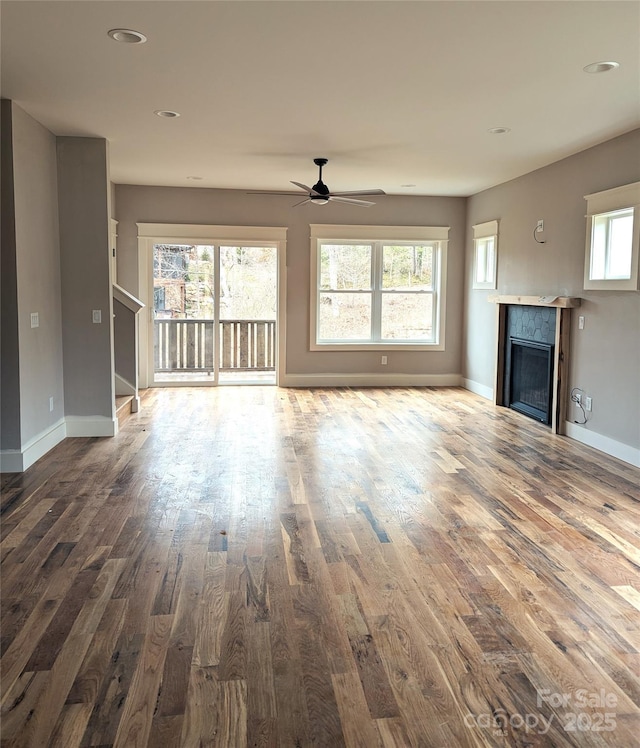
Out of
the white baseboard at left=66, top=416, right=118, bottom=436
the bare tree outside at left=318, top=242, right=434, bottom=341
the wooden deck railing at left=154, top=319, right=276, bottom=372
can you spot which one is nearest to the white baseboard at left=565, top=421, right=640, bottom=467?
the bare tree outside at left=318, top=242, right=434, bottom=341

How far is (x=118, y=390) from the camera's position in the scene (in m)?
6.94

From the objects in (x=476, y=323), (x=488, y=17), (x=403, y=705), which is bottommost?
(x=403, y=705)

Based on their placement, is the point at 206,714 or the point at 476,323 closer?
the point at 206,714

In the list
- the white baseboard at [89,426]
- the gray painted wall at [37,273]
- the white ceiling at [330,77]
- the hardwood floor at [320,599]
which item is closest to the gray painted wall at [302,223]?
the white ceiling at [330,77]

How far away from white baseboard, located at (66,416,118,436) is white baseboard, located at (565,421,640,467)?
4346 millimetres

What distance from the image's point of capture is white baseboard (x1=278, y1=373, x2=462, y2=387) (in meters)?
8.99

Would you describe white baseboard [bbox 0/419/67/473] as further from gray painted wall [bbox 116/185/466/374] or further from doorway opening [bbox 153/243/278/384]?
gray painted wall [bbox 116/185/466/374]

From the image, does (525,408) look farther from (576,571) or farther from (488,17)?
(488,17)

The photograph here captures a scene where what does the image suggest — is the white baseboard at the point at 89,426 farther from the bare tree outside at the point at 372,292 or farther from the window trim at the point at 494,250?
the window trim at the point at 494,250

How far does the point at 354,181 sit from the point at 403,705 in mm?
6526

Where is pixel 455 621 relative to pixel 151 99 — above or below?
below

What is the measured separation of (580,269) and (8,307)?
16.2 ft

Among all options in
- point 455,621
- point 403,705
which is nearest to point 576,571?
point 455,621

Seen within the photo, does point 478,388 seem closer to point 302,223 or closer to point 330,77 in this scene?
point 302,223
